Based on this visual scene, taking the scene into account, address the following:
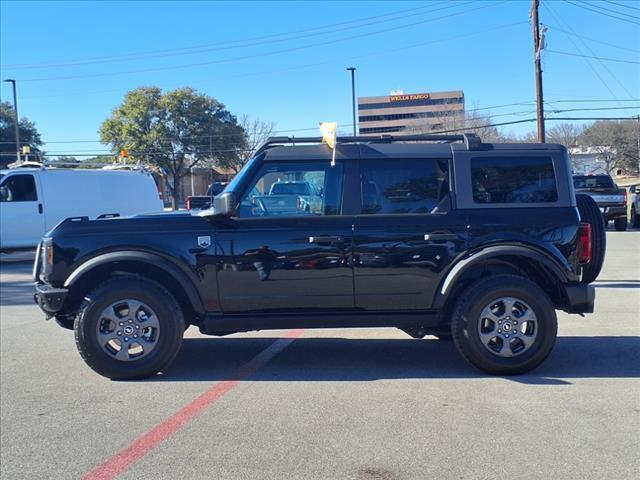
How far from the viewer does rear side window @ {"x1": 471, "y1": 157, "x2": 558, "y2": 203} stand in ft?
18.5

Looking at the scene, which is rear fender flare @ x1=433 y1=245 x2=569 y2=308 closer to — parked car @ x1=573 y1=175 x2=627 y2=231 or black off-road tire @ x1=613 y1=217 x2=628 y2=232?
parked car @ x1=573 y1=175 x2=627 y2=231

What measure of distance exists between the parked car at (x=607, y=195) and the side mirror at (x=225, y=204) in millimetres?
18171

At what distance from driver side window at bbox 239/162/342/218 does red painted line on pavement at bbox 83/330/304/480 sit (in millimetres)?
1512

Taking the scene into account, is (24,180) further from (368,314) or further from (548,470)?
(548,470)

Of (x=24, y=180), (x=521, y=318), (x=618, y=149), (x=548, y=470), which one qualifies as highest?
(x=618, y=149)

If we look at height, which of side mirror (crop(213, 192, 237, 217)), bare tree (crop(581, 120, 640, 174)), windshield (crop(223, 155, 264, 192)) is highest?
bare tree (crop(581, 120, 640, 174))

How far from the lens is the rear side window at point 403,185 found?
5.59 metres

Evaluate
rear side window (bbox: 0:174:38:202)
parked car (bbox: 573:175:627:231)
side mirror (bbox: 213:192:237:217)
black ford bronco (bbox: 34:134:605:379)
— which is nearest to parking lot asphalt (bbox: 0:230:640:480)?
black ford bronco (bbox: 34:134:605:379)

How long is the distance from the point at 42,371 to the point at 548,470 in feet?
15.2

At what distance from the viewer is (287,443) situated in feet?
13.5

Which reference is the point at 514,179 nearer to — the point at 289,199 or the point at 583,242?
the point at 583,242

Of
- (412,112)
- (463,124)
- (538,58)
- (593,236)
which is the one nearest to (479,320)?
(593,236)

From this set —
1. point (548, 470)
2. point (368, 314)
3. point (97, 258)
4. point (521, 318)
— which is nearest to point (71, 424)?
point (97, 258)

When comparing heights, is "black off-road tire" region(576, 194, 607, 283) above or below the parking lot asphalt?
above
